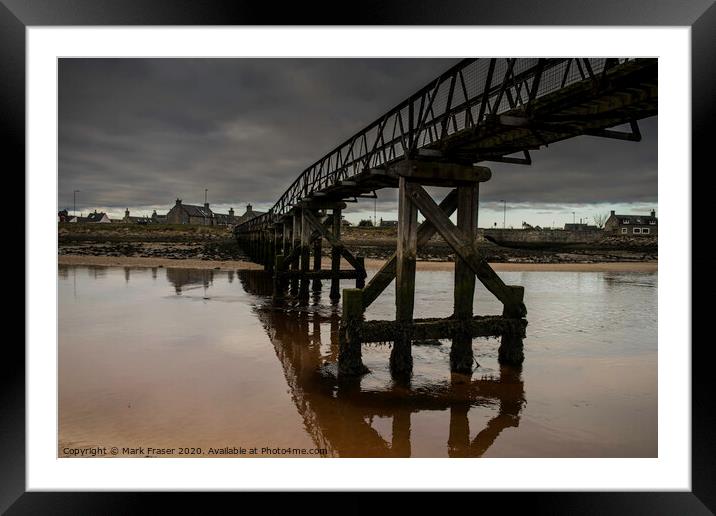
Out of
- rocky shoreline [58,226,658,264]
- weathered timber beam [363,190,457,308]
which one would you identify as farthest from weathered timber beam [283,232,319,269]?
rocky shoreline [58,226,658,264]

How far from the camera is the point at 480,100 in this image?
6758mm

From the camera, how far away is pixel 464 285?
763 centimetres

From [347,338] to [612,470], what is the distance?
361 cm

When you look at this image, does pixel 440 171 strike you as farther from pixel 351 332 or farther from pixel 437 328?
pixel 351 332

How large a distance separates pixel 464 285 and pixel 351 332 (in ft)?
6.58

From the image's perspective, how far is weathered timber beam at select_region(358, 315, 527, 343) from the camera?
7078 mm

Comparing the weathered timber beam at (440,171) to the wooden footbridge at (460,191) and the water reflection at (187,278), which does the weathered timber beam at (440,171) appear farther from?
the water reflection at (187,278)

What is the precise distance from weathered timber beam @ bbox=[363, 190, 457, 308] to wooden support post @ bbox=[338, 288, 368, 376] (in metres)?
0.18

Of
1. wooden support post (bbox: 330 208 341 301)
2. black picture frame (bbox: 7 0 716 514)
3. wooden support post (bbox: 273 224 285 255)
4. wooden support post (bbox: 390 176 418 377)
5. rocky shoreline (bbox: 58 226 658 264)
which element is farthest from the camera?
rocky shoreline (bbox: 58 226 658 264)

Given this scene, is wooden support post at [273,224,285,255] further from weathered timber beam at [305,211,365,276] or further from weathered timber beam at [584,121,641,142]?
weathered timber beam at [584,121,641,142]

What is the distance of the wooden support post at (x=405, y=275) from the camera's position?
7.18 metres

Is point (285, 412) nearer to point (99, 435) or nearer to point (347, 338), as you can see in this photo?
point (347, 338)
